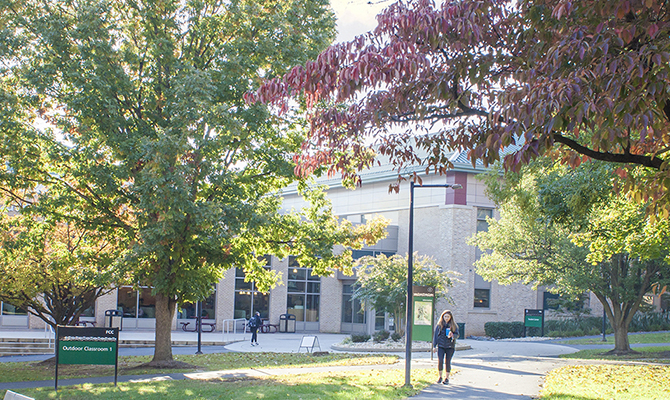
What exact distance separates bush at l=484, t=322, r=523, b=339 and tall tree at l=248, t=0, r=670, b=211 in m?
26.8

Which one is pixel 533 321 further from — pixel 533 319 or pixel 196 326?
pixel 196 326

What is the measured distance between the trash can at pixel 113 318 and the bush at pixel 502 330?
1978 centimetres

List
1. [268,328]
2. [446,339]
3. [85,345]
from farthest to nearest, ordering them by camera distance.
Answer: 1. [268,328]
2. [446,339]
3. [85,345]

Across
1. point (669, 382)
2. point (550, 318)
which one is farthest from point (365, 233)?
point (550, 318)

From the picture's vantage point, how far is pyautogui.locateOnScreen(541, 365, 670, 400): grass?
1100cm

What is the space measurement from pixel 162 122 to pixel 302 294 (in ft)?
79.5

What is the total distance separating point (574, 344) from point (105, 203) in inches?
927

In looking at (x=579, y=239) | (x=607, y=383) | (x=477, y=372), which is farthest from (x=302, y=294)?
(x=607, y=383)

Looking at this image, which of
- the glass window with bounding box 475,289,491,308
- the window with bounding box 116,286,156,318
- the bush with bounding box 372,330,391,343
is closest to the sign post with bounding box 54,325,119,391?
the bush with bounding box 372,330,391,343

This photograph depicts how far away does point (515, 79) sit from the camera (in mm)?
8125

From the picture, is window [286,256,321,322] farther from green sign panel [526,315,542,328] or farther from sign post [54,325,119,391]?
sign post [54,325,119,391]

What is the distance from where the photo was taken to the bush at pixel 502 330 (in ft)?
113

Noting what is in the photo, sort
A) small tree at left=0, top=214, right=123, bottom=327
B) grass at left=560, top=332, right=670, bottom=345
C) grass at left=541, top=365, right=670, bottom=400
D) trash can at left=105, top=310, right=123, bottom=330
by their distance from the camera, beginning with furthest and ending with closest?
trash can at left=105, top=310, right=123, bottom=330 → grass at left=560, top=332, right=670, bottom=345 → small tree at left=0, top=214, right=123, bottom=327 → grass at left=541, top=365, right=670, bottom=400

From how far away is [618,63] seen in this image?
20.0ft
